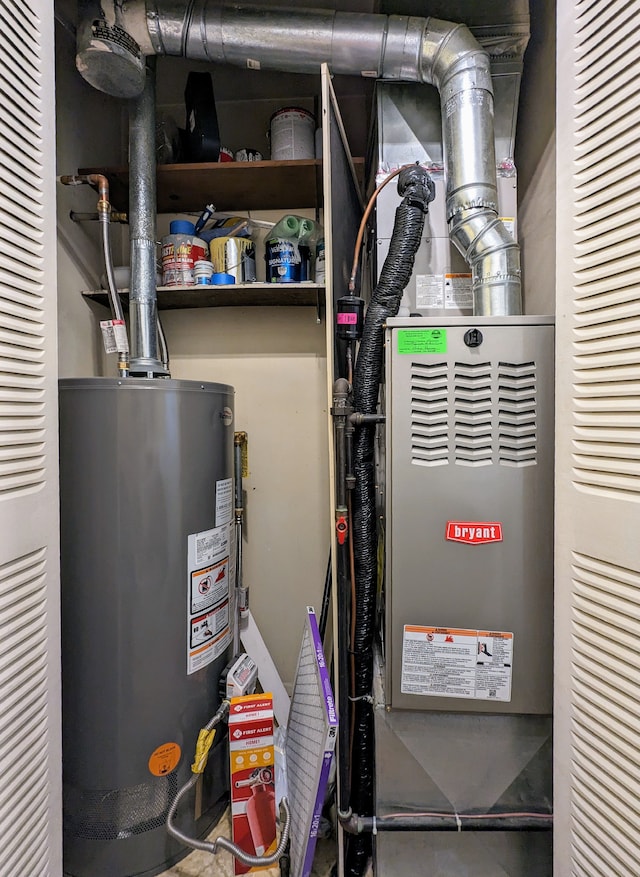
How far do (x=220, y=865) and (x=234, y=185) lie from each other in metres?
2.28

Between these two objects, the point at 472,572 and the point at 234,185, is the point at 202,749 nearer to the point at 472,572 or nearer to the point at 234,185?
the point at 472,572

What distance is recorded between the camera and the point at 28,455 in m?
0.82

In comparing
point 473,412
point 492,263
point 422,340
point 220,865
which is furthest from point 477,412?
point 220,865

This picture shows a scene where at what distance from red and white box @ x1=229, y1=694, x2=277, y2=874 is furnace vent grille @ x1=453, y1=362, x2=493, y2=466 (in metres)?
0.92

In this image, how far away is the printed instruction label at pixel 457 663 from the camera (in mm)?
977

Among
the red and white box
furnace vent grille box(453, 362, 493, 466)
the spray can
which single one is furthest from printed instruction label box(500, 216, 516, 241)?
the red and white box

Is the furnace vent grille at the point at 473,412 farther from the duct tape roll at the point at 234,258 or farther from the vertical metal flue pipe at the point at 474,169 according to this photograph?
the duct tape roll at the point at 234,258

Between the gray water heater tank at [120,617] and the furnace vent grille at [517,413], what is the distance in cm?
86

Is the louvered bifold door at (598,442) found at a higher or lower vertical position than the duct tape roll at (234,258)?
lower

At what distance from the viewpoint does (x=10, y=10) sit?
0.77 metres

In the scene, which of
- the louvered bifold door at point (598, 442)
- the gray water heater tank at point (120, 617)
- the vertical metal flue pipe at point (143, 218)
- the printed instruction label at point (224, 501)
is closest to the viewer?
the louvered bifold door at point (598, 442)

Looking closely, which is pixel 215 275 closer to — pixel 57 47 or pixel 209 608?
pixel 57 47

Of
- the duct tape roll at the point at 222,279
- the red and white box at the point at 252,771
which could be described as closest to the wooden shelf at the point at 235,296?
the duct tape roll at the point at 222,279

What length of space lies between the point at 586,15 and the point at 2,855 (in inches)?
76.9
